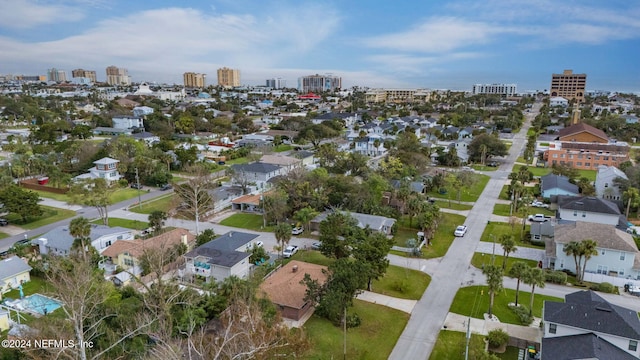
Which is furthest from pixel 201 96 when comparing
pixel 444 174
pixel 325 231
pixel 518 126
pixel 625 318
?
pixel 625 318

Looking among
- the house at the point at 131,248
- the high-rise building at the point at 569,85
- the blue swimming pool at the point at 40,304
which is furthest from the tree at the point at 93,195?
the high-rise building at the point at 569,85

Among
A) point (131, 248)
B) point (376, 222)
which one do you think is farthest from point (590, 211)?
point (131, 248)

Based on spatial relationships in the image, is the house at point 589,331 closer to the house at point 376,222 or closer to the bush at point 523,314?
the bush at point 523,314

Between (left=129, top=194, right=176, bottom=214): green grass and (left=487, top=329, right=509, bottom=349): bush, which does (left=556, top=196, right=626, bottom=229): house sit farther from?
(left=129, top=194, right=176, bottom=214): green grass

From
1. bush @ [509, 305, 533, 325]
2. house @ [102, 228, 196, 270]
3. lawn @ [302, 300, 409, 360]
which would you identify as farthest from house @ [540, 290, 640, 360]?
house @ [102, 228, 196, 270]

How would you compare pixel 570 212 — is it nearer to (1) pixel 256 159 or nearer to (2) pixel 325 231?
(2) pixel 325 231

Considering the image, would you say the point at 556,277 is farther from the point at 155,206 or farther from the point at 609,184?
the point at 155,206
